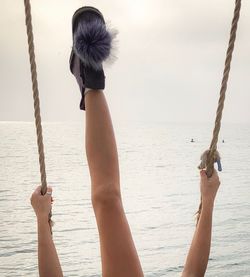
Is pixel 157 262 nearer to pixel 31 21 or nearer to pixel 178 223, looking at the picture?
pixel 178 223

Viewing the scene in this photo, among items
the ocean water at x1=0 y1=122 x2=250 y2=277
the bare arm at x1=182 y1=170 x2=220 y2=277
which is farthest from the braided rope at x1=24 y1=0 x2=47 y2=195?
the ocean water at x1=0 y1=122 x2=250 y2=277

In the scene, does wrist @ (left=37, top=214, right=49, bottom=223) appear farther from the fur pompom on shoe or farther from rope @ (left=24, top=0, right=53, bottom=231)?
the fur pompom on shoe

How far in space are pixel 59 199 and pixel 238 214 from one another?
11.3m

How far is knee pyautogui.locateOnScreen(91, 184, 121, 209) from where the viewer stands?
2029mm

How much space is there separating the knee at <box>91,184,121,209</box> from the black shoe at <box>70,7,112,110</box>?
0.50 meters

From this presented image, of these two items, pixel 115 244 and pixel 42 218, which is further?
pixel 42 218

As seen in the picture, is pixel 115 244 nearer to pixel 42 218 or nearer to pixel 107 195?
pixel 107 195

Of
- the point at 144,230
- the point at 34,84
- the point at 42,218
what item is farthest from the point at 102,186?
the point at 144,230

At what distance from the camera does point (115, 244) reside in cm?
197

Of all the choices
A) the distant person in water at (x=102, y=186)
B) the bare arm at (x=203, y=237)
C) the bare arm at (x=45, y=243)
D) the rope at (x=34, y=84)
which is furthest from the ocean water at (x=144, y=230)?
the rope at (x=34, y=84)

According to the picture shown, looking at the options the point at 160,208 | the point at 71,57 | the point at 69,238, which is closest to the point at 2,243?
the point at 69,238

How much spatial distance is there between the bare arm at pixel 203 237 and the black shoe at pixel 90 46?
0.75 m

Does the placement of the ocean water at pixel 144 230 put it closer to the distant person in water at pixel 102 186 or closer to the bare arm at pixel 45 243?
the distant person in water at pixel 102 186

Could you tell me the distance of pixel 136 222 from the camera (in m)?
18.2
